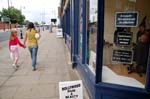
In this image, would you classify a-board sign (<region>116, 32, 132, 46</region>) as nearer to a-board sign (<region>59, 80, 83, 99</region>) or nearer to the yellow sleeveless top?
a-board sign (<region>59, 80, 83, 99</region>)

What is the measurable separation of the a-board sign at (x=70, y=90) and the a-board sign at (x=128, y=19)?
160cm

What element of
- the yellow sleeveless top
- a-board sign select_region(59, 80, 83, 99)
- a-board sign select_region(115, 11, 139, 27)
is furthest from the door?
the yellow sleeveless top

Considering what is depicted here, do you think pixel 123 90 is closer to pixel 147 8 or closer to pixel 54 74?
pixel 147 8

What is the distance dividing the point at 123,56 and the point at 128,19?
0.70 meters

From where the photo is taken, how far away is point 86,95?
5801 millimetres

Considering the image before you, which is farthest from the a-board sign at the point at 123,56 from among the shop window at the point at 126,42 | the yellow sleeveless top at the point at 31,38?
the yellow sleeveless top at the point at 31,38

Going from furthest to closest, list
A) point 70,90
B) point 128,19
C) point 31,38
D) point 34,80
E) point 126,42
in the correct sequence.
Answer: point 31,38 < point 34,80 < point 126,42 < point 128,19 < point 70,90

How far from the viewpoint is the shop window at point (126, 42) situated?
4336 mm

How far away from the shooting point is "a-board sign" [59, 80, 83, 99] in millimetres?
3402

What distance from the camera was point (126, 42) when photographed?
4.53 meters

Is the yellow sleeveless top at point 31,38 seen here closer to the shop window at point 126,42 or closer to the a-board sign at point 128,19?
the shop window at point 126,42

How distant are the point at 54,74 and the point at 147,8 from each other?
4.64 meters

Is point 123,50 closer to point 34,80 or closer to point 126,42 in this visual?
point 126,42

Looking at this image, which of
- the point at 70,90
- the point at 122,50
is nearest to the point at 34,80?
the point at 122,50
